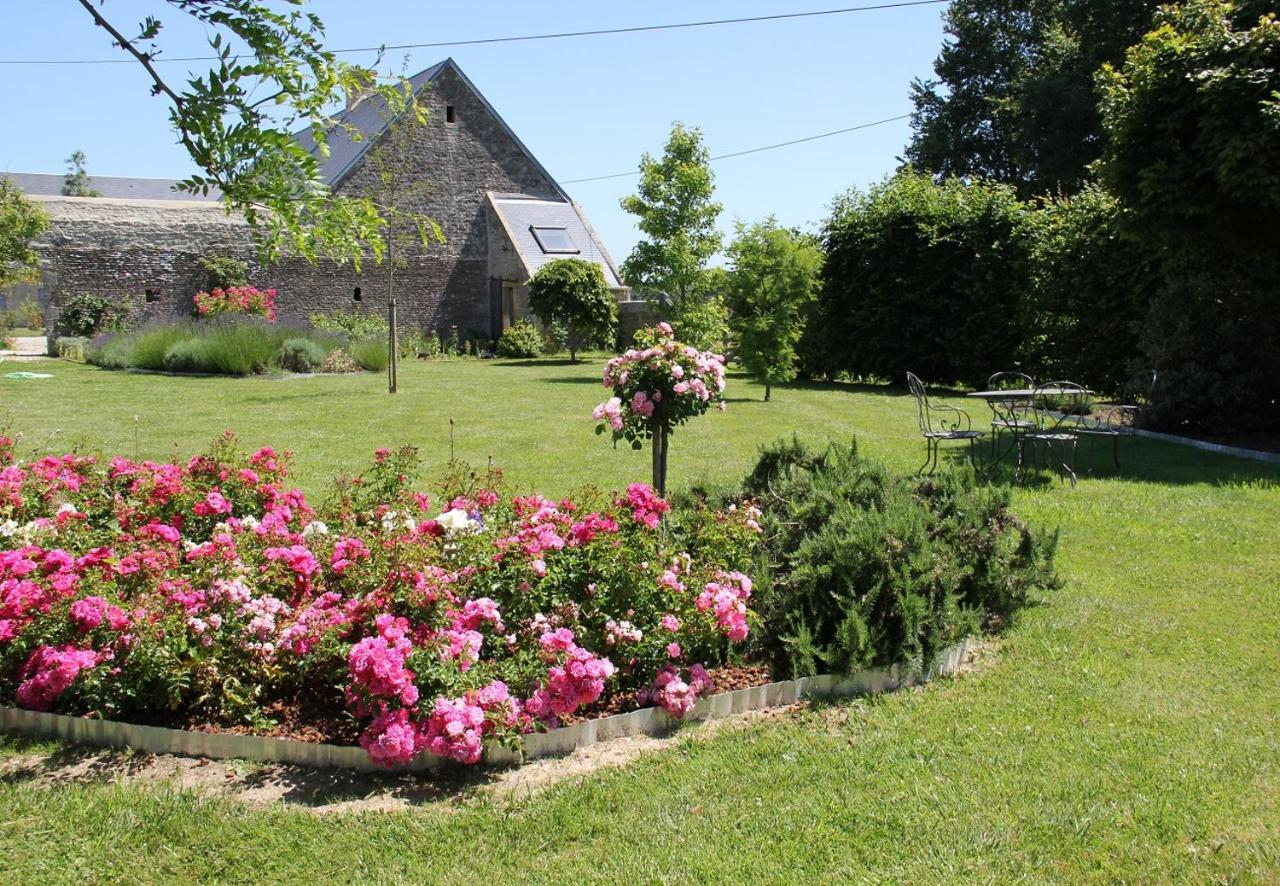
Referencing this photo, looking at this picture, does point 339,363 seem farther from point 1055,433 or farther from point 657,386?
point 657,386

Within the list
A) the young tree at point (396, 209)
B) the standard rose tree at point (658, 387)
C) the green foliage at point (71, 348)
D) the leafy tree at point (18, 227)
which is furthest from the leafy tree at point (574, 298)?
the standard rose tree at point (658, 387)

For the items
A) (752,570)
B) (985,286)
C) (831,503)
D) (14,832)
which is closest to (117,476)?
(14,832)

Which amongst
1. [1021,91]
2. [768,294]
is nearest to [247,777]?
[768,294]

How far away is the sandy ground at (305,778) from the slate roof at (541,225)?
24.1 m

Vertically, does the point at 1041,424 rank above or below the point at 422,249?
below

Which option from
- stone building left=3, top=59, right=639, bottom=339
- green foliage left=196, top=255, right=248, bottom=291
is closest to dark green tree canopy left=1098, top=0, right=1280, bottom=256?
stone building left=3, top=59, right=639, bottom=339

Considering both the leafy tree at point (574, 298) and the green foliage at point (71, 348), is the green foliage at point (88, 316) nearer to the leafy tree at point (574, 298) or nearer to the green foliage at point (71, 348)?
the green foliage at point (71, 348)

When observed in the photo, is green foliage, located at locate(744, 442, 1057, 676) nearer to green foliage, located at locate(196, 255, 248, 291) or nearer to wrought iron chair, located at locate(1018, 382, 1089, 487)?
wrought iron chair, located at locate(1018, 382, 1089, 487)

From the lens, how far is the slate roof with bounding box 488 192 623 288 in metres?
27.6

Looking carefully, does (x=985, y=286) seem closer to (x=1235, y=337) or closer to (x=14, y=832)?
(x=1235, y=337)

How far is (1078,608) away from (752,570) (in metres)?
1.91

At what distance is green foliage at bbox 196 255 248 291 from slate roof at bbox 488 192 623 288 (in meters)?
7.23

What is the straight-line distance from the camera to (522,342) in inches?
1007

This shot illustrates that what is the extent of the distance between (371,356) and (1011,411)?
46.1 ft
